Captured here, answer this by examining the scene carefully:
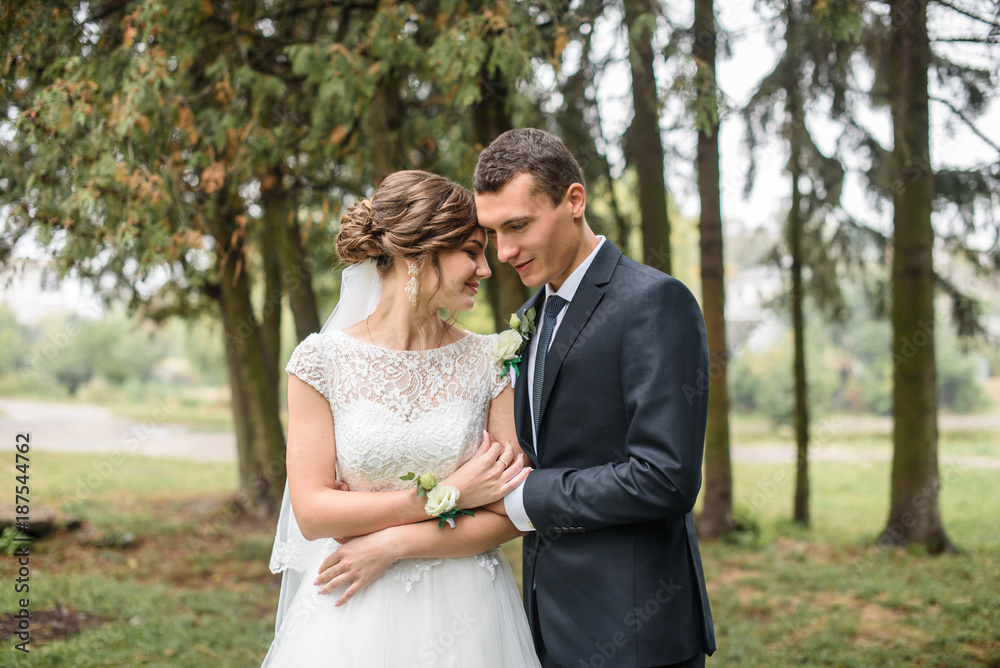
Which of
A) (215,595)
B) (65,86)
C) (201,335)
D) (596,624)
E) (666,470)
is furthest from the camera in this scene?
(201,335)

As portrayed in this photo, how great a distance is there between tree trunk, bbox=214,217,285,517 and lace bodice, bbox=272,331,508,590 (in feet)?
19.2

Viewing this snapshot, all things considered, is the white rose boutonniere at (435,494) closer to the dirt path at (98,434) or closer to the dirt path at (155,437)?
the dirt path at (155,437)

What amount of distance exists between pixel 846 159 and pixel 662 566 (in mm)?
8225

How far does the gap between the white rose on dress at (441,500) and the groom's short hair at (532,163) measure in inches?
37.8

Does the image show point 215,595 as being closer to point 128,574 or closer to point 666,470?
point 128,574

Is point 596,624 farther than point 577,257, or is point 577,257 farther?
point 577,257

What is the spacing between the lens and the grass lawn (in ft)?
15.6

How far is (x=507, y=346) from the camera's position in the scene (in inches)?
94.3

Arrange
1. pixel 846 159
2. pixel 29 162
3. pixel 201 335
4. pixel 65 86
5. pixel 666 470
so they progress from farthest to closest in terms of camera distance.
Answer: pixel 201 335 < pixel 846 159 < pixel 29 162 < pixel 65 86 < pixel 666 470

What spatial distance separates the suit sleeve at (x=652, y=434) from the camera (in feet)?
6.42

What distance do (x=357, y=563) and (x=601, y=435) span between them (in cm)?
91

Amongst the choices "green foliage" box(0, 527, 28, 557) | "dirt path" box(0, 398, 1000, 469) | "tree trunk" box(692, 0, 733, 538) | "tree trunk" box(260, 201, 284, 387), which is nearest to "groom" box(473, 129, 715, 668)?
"tree trunk" box(692, 0, 733, 538)

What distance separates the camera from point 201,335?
24.0m

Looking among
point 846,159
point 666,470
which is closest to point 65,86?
point 666,470
